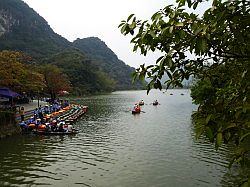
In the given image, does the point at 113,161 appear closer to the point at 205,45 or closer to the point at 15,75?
the point at 205,45

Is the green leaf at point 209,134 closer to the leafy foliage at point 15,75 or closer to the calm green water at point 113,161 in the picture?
the calm green water at point 113,161

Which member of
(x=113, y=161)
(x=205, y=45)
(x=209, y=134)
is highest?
(x=205, y=45)

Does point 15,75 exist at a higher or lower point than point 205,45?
higher

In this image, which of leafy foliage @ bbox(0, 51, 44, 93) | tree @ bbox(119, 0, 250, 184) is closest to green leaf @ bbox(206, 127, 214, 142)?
tree @ bbox(119, 0, 250, 184)

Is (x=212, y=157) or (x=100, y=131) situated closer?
(x=212, y=157)

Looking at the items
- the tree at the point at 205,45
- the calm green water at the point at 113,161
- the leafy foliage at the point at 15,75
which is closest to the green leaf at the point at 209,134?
the tree at the point at 205,45

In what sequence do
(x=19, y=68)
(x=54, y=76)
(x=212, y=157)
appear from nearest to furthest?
(x=212, y=157), (x=19, y=68), (x=54, y=76)

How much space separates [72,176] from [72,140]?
1102cm

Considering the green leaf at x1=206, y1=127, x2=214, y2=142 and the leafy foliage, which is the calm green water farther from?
the green leaf at x1=206, y1=127, x2=214, y2=142

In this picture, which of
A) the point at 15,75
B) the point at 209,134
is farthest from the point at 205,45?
the point at 15,75

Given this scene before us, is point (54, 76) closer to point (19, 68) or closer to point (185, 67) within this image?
point (19, 68)

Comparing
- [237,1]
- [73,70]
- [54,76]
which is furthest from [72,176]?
[73,70]

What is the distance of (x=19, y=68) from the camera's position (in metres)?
39.8

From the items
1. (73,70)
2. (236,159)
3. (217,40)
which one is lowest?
(236,159)
